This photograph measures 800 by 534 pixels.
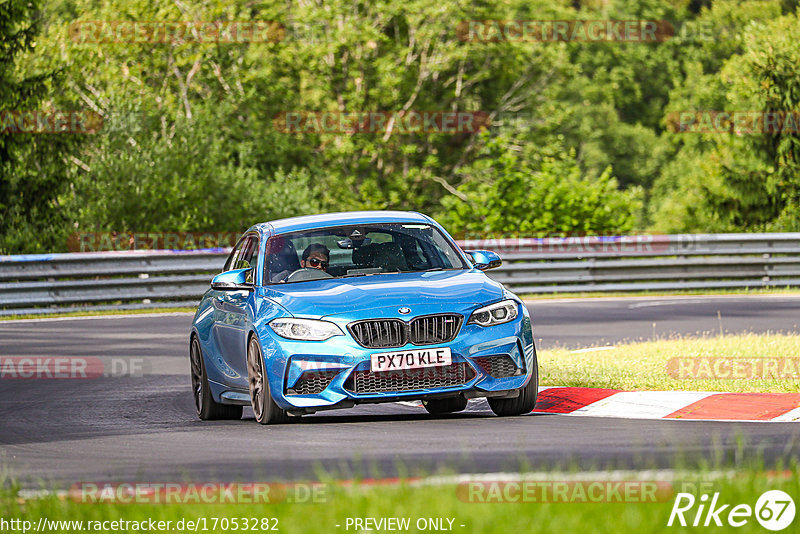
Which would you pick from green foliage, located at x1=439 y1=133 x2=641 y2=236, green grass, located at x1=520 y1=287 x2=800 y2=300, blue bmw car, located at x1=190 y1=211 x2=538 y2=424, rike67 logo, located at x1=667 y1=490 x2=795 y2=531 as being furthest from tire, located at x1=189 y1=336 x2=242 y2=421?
green foliage, located at x1=439 y1=133 x2=641 y2=236

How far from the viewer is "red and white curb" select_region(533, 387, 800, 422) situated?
388 inches

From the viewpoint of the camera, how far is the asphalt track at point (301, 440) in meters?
7.43

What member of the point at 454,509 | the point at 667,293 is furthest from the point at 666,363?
the point at 667,293

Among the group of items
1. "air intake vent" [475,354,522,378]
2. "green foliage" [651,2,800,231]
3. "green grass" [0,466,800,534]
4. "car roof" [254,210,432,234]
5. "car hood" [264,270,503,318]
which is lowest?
"green foliage" [651,2,800,231]

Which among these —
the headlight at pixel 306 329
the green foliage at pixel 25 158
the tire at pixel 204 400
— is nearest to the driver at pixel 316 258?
the headlight at pixel 306 329

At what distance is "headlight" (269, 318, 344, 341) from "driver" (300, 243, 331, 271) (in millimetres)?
1109

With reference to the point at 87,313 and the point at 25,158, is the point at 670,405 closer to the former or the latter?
the point at 87,313

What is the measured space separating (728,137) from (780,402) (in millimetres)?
35786

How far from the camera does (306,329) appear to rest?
9.61 meters

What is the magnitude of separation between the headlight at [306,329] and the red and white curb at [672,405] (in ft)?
6.67

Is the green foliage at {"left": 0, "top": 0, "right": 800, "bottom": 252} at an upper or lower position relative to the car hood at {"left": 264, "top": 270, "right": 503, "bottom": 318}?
lower

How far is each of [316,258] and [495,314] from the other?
5.64 ft

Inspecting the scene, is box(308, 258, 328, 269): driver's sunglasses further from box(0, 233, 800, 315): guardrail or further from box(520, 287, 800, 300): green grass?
box(520, 287, 800, 300): green grass

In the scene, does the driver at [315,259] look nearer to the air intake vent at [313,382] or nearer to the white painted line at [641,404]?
the air intake vent at [313,382]
